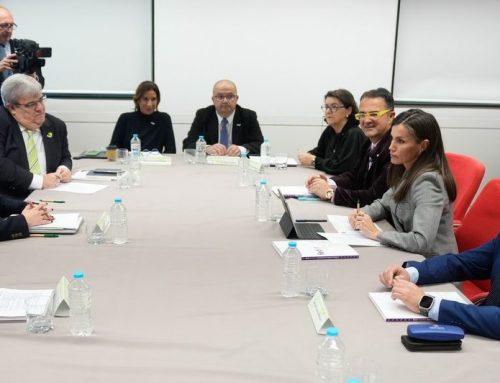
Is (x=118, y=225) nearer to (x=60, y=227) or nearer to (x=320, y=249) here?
(x=60, y=227)

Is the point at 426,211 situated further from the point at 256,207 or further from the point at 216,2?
the point at 216,2

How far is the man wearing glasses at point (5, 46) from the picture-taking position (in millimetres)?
4449

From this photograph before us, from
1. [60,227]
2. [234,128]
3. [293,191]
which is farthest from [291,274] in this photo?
[234,128]

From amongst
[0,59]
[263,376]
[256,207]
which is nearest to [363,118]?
[256,207]

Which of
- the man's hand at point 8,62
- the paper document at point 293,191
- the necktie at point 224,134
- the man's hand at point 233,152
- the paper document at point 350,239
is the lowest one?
the paper document at point 350,239

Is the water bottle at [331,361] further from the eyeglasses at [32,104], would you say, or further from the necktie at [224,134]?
the necktie at [224,134]

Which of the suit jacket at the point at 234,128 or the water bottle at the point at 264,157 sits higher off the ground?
the suit jacket at the point at 234,128

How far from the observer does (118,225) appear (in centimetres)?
246

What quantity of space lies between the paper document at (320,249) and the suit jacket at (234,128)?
2657 millimetres

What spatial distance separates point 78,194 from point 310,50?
3356 millimetres

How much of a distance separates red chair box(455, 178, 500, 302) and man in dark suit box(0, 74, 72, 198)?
89.8 inches

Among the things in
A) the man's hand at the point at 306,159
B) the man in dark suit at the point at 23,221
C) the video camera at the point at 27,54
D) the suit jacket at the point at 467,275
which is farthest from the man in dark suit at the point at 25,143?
the suit jacket at the point at 467,275

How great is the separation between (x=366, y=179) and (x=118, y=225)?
1643 mm

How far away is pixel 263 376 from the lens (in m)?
1.35
